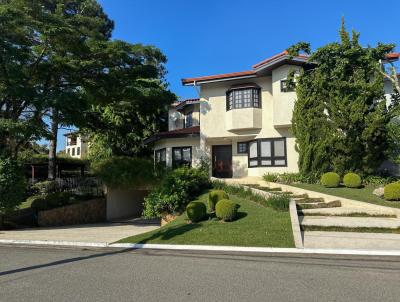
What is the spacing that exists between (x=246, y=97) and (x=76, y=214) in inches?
487

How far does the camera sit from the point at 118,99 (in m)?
A: 20.2

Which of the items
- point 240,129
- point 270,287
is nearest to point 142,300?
point 270,287

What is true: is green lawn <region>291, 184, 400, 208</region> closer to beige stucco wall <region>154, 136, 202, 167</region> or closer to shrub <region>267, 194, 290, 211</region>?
shrub <region>267, 194, 290, 211</region>

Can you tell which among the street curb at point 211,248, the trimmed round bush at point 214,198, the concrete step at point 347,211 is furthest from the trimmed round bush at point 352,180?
the street curb at point 211,248

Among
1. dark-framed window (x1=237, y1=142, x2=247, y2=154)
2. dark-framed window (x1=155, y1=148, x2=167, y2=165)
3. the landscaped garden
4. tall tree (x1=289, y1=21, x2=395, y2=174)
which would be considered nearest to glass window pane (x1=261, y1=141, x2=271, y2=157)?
dark-framed window (x1=237, y1=142, x2=247, y2=154)

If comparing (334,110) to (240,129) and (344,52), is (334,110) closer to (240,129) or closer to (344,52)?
(344,52)

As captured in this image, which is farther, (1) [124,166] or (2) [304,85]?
(1) [124,166]

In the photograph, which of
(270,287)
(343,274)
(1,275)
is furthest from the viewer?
(1,275)

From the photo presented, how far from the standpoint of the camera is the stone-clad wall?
781 inches

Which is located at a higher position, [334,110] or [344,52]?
[344,52]

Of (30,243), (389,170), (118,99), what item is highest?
(118,99)

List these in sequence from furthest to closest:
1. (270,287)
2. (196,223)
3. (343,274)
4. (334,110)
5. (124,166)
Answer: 1. (124,166)
2. (334,110)
3. (196,223)
4. (343,274)
5. (270,287)

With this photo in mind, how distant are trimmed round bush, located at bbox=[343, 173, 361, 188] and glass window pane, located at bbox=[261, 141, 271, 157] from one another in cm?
543

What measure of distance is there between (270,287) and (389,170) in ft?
53.3
